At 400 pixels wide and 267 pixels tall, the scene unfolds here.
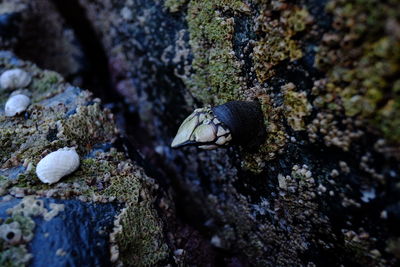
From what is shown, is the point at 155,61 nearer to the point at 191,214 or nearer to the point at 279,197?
the point at 191,214

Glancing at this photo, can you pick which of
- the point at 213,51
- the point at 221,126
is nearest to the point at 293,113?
the point at 221,126

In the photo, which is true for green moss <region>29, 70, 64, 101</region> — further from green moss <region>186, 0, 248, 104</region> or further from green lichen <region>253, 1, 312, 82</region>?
green lichen <region>253, 1, 312, 82</region>

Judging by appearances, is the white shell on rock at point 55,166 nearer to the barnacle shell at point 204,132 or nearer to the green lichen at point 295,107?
the barnacle shell at point 204,132

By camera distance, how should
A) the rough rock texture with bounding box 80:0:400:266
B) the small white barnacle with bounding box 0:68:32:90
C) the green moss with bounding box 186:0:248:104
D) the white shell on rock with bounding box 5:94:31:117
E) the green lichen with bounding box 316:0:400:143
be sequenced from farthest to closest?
the small white barnacle with bounding box 0:68:32:90
the white shell on rock with bounding box 5:94:31:117
the green moss with bounding box 186:0:248:104
the rough rock texture with bounding box 80:0:400:266
the green lichen with bounding box 316:0:400:143

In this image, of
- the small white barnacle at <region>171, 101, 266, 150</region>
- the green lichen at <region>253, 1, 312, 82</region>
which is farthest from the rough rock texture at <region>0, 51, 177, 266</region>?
the green lichen at <region>253, 1, 312, 82</region>

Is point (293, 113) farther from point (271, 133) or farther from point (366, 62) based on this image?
point (366, 62)

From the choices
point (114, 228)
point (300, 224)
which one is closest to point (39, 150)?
point (114, 228)
